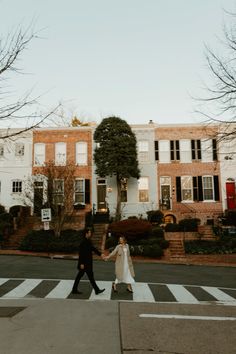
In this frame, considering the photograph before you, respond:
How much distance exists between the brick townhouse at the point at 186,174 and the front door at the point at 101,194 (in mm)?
4418

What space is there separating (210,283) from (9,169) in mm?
22788

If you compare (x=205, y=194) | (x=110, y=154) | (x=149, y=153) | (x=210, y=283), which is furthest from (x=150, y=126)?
(x=210, y=283)

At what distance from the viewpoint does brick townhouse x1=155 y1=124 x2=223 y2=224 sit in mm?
30953

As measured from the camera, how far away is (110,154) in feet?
96.9

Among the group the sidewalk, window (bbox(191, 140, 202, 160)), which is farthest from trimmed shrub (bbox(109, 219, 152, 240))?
window (bbox(191, 140, 202, 160))

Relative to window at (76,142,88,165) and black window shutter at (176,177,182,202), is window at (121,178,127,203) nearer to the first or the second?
window at (76,142,88,165)

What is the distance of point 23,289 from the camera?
461 inches

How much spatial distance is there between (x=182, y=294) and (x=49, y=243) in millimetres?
14613

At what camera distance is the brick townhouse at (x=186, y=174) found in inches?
1219

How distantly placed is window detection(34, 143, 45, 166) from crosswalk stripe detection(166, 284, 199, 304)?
21800 mm

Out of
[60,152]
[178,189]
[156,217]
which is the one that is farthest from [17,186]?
[178,189]

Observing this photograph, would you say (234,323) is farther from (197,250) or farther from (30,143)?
(30,143)

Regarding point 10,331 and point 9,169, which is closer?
point 10,331

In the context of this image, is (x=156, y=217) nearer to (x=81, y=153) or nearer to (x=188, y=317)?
(x=81, y=153)
